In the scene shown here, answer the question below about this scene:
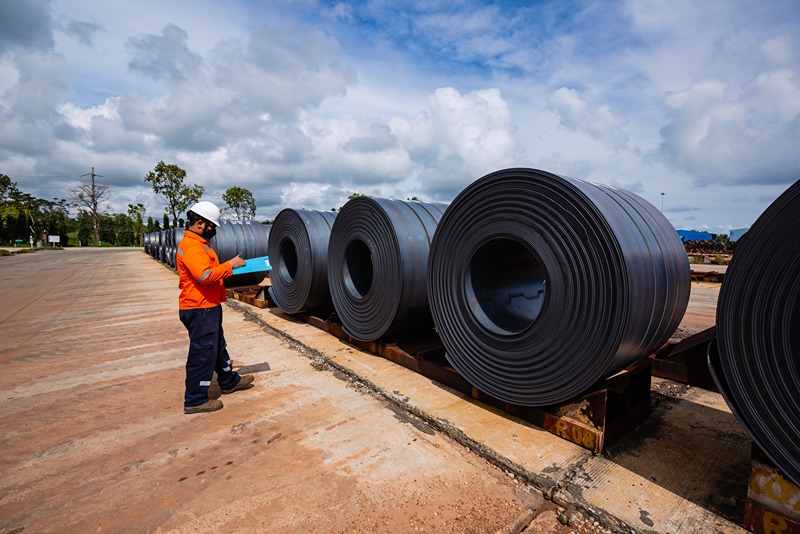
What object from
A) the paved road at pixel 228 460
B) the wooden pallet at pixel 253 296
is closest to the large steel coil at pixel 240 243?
the wooden pallet at pixel 253 296

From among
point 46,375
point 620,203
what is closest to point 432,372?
point 620,203

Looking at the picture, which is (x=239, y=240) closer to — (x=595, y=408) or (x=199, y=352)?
(x=199, y=352)

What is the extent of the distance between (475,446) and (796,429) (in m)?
1.57

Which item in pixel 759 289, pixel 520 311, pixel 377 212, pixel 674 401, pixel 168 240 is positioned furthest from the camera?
pixel 168 240

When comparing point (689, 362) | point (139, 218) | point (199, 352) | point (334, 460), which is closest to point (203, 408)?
point (199, 352)

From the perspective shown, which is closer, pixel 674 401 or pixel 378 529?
pixel 378 529

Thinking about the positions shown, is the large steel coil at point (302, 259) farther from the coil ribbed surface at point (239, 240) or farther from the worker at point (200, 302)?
the coil ribbed surface at point (239, 240)

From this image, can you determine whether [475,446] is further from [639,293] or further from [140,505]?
[140,505]

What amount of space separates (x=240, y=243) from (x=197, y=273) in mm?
7712

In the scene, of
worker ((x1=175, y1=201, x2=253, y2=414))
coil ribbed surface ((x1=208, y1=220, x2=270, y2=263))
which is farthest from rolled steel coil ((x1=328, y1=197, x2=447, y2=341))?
coil ribbed surface ((x1=208, y1=220, x2=270, y2=263))

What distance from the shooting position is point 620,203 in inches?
112

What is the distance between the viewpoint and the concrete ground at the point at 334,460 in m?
1.96

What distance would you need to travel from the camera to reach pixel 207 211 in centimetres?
329

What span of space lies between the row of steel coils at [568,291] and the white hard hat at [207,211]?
1.67 m
